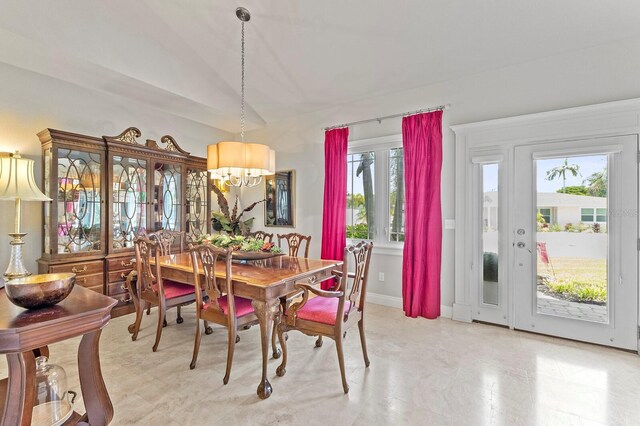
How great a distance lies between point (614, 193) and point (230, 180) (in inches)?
144

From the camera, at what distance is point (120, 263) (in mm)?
3729

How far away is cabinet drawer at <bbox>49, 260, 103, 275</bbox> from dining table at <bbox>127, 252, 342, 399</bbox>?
2.32 feet

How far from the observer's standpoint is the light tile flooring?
193 centimetres

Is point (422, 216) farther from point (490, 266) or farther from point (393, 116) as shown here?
point (393, 116)

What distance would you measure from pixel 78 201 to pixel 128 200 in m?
0.52

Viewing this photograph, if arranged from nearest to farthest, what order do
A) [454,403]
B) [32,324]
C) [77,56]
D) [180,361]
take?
[32,324] < [454,403] < [180,361] < [77,56]

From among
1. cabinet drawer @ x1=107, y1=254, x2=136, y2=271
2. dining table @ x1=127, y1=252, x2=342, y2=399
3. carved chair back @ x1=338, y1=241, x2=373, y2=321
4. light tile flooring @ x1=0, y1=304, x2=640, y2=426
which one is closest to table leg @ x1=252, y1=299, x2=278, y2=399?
dining table @ x1=127, y1=252, x2=342, y2=399

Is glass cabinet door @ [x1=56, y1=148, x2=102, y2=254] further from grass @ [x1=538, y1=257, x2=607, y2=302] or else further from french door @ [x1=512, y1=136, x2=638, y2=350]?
grass @ [x1=538, y1=257, x2=607, y2=302]

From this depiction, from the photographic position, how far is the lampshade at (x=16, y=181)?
263 cm

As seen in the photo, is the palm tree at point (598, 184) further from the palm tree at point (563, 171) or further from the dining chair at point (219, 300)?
the dining chair at point (219, 300)

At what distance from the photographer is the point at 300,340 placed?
3.04 metres

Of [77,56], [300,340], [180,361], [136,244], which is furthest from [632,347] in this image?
[77,56]

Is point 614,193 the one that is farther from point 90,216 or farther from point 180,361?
point 90,216

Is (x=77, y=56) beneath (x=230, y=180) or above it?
above
